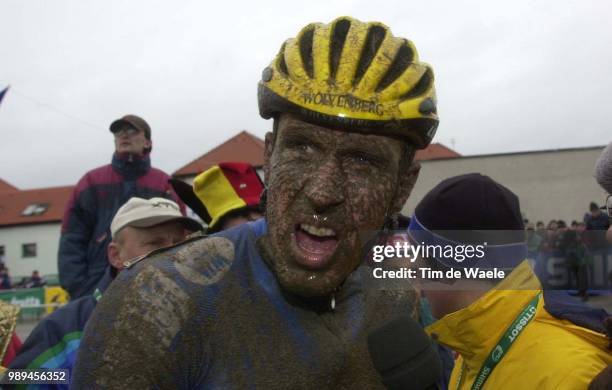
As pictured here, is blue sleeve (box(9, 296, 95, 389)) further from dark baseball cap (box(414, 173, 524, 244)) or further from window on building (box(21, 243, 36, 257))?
window on building (box(21, 243, 36, 257))

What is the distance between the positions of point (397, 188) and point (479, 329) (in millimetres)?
911

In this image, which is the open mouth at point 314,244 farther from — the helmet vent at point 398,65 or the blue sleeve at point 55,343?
the blue sleeve at point 55,343

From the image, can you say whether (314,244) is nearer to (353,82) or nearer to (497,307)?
(353,82)

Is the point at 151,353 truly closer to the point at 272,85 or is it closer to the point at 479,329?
the point at 272,85

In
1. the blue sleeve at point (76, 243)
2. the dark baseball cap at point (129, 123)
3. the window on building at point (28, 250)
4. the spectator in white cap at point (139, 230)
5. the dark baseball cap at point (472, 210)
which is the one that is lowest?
the window on building at point (28, 250)

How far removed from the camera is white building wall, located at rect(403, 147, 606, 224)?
29.4m

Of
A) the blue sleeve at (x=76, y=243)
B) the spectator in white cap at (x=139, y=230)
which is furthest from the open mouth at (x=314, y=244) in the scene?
the blue sleeve at (x=76, y=243)

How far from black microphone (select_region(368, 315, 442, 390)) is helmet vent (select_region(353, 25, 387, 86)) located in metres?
0.71

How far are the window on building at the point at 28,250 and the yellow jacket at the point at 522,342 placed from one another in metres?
59.1

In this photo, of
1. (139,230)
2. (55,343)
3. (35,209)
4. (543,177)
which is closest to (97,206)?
(139,230)

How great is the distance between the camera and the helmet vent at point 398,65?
1.84m

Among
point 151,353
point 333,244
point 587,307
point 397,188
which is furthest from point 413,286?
point 151,353

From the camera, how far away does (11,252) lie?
Result: 56.5 meters

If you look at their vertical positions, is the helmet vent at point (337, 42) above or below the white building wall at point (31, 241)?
above
